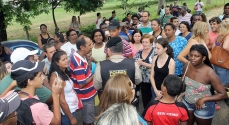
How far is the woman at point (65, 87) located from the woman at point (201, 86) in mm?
1676

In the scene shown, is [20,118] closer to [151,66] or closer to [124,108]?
[124,108]

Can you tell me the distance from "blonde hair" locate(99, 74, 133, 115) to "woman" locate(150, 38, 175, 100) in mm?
1532

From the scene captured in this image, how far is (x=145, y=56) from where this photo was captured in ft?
14.4

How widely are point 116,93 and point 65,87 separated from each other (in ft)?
4.20

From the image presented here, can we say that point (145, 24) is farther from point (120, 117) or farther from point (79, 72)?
point (120, 117)

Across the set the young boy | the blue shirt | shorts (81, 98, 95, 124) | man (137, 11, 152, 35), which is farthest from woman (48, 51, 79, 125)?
man (137, 11, 152, 35)

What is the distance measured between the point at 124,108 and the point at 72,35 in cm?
400

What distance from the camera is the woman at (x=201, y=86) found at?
3076 mm

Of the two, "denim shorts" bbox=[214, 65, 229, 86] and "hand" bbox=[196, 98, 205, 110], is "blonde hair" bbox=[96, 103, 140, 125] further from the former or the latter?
"denim shorts" bbox=[214, 65, 229, 86]

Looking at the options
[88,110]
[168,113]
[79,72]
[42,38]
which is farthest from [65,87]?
[42,38]

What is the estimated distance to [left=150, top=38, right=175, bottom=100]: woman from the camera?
3740 mm

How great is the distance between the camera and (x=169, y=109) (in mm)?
2693

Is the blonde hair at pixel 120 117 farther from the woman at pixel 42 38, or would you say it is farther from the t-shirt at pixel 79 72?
the woman at pixel 42 38

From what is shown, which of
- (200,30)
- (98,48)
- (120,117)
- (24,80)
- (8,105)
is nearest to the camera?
(120,117)
